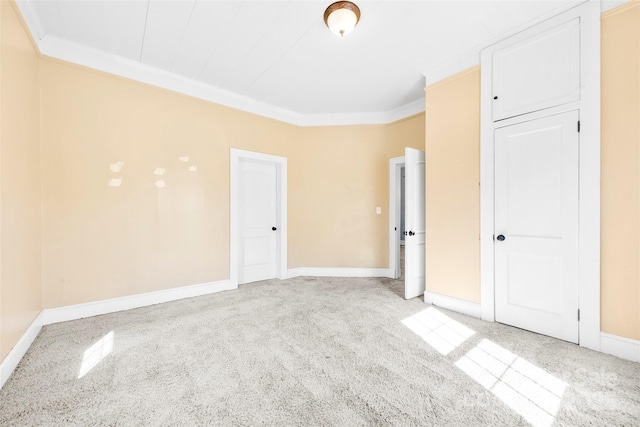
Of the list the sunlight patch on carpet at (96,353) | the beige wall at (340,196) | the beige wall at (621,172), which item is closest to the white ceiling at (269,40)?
the beige wall at (621,172)

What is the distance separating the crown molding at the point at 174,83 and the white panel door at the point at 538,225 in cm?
192

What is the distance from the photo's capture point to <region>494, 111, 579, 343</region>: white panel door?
2334mm

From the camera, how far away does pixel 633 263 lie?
2.05m

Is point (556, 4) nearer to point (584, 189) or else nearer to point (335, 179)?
point (584, 189)

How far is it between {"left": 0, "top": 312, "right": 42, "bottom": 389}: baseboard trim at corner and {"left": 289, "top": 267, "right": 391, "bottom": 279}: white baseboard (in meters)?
3.11

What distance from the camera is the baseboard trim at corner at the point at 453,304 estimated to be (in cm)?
295

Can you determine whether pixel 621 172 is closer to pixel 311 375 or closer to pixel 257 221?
pixel 311 375

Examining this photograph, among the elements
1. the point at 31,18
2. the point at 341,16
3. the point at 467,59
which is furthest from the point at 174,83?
the point at 467,59

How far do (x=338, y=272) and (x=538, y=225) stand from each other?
10.1 feet

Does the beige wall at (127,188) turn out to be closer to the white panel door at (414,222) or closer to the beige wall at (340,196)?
the beige wall at (340,196)

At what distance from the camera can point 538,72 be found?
252 cm

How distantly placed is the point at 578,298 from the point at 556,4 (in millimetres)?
2556

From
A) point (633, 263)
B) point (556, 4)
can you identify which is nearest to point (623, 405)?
point (633, 263)

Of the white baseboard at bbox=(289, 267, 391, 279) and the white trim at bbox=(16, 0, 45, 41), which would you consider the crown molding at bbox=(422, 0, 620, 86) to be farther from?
the white trim at bbox=(16, 0, 45, 41)
